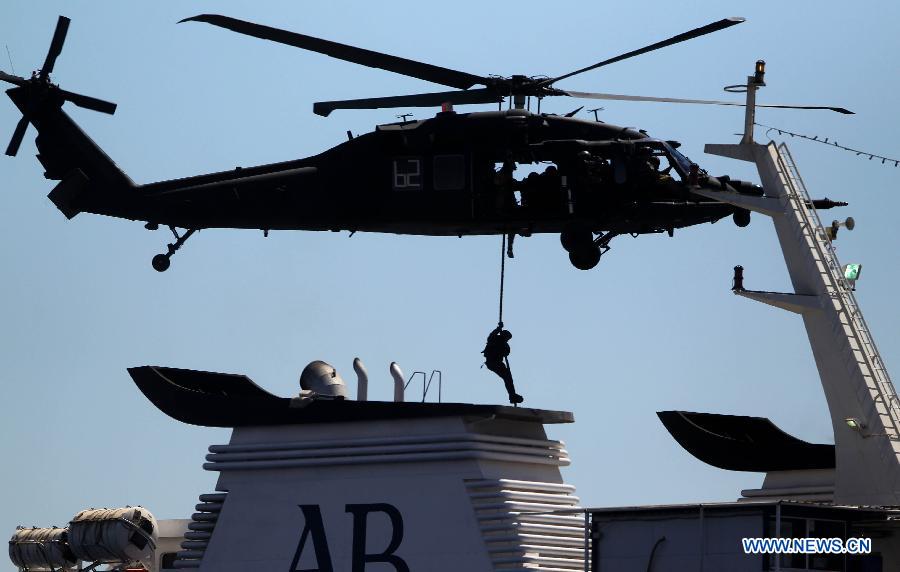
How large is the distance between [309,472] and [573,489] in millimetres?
5781

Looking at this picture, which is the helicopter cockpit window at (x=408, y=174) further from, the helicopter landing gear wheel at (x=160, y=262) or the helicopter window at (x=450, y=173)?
the helicopter landing gear wheel at (x=160, y=262)

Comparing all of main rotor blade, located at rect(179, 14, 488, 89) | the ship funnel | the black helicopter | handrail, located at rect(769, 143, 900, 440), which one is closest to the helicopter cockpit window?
the black helicopter

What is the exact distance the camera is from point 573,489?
3441 centimetres

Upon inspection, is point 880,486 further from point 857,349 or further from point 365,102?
point 365,102

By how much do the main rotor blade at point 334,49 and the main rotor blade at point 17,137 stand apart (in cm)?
735

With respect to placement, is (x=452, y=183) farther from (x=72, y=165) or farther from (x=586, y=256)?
(x=72, y=165)

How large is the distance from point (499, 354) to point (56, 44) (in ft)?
46.9

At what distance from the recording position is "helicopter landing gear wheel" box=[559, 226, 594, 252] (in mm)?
34562

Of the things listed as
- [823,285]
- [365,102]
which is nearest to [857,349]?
[823,285]

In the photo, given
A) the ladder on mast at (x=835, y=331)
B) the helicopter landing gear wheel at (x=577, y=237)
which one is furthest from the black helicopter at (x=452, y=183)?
the ladder on mast at (x=835, y=331)

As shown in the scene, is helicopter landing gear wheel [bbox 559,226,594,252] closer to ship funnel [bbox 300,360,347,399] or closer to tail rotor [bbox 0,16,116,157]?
ship funnel [bbox 300,360,347,399]

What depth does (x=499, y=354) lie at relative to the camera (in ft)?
116

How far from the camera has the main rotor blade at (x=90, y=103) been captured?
39656mm

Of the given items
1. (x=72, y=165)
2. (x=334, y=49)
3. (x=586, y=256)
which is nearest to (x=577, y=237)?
(x=586, y=256)
